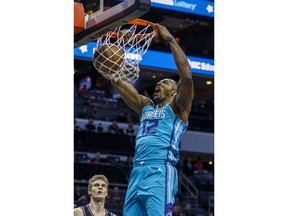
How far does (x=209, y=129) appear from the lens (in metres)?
23.0

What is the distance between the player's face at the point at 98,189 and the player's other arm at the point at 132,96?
0.71 meters

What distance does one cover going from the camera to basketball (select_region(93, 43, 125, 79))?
5680 mm

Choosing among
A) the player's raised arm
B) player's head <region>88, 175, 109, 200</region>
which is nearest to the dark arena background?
player's head <region>88, 175, 109, 200</region>

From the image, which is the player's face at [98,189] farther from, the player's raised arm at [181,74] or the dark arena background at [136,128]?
the dark arena background at [136,128]

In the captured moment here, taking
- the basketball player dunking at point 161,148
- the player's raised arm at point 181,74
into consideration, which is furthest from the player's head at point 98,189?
the player's raised arm at point 181,74

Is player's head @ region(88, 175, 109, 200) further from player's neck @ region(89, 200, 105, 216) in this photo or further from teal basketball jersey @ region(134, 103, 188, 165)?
teal basketball jersey @ region(134, 103, 188, 165)

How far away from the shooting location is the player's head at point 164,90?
5.67 meters

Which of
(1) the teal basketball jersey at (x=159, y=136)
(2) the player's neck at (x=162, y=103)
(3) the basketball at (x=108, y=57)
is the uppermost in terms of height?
(3) the basketball at (x=108, y=57)

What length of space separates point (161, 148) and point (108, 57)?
86 centimetres

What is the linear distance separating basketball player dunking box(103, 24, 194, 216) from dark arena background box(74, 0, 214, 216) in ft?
21.8
